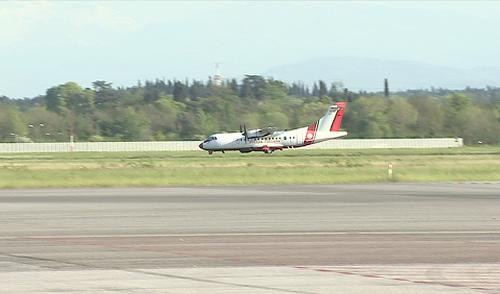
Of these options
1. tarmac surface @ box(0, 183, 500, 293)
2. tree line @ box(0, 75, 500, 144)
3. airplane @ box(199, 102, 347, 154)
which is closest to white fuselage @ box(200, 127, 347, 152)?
airplane @ box(199, 102, 347, 154)

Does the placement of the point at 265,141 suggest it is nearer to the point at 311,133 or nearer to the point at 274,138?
the point at 274,138

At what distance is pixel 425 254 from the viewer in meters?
18.6

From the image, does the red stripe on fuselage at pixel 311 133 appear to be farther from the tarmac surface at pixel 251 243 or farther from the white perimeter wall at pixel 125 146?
the tarmac surface at pixel 251 243

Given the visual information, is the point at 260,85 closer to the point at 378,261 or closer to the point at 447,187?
the point at 447,187

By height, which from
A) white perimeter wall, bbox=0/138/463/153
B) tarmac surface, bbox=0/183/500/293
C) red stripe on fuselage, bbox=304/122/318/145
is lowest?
tarmac surface, bbox=0/183/500/293

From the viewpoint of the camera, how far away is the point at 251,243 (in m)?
20.4

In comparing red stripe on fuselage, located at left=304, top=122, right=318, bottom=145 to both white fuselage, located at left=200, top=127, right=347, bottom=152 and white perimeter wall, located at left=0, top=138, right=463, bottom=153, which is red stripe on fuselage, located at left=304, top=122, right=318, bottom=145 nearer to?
white fuselage, located at left=200, top=127, right=347, bottom=152

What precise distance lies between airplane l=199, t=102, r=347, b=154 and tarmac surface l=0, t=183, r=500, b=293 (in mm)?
53767

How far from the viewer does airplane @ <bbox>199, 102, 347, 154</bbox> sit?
89.2 meters

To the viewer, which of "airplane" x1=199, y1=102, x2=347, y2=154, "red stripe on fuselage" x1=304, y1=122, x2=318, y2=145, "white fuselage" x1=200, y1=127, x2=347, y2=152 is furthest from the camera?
Answer: "red stripe on fuselage" x1=304, y1=122, x2=318, y2=145

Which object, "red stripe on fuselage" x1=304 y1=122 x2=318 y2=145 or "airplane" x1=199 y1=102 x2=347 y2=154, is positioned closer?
"airplane" x1=199 y1=102 x2=347 y2=154

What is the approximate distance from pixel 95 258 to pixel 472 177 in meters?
31.7

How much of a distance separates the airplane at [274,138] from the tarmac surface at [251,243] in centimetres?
5377

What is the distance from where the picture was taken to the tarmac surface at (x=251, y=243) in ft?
49.5
